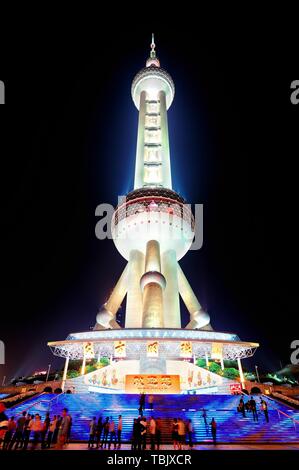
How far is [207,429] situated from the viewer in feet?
43.5

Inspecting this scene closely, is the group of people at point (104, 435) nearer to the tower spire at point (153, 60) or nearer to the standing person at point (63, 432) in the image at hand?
the standing person at point (63, 432)

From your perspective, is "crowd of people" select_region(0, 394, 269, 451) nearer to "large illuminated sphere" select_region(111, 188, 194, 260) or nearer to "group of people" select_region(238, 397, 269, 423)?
"group of people" select_region(238, 397, 269, 423)

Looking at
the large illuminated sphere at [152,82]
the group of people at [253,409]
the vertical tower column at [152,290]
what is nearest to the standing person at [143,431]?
the group of people at [253,409]

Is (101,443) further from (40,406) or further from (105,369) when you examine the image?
(105,369)

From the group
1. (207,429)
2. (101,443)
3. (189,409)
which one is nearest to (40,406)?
(101,443)

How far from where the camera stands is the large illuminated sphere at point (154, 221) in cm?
3988

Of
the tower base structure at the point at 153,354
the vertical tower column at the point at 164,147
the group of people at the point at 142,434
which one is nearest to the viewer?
the group of people at the point at 142,434

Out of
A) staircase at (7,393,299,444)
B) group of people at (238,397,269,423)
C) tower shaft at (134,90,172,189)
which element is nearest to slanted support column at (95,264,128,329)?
tower shaft at (134,90,172,189)

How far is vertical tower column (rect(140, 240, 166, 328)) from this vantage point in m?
30.2

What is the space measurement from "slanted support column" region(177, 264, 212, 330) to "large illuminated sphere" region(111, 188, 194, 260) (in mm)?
4614

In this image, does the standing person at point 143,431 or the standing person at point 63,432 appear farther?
the standing person at point 63,432
